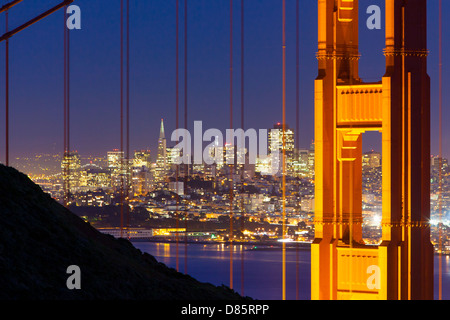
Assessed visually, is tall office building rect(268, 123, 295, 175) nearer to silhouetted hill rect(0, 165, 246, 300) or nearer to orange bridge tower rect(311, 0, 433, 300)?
orange bridge tower rect(311, 0, 433, 300)

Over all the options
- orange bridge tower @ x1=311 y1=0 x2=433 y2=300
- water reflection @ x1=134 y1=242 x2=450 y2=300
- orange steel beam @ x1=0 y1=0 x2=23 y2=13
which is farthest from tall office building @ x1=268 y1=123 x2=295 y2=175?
orange steel beam @ x1=0 y1=0 x2=23 y2=13

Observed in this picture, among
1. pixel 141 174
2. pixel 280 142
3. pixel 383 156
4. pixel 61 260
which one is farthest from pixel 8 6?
pixel 141 174

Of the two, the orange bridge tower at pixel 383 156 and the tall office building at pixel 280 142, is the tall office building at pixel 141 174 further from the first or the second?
the orange bridge tower at pixel 383 156

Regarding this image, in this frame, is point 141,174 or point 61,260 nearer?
point 61,260

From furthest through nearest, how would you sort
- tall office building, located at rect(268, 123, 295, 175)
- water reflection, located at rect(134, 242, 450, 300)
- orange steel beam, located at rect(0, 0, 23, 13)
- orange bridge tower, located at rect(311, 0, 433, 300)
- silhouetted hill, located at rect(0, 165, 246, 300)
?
water reflection, located at rect(134, 242, 450, 300) < tall office building, located at rect(268, 123, 295, 175) < orange bridge tower, located at rect(311, 0, 433, 300) < orange steel beam, located at rect(0, 0, 23, 13) < silhouetted hill, located at rect(0, 165, 246, 300)

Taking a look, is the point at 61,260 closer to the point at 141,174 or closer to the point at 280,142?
the point at 280,142

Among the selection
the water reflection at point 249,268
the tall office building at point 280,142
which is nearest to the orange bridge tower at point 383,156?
the tall office building at point 280,142

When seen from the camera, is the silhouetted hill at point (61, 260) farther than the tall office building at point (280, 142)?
No
